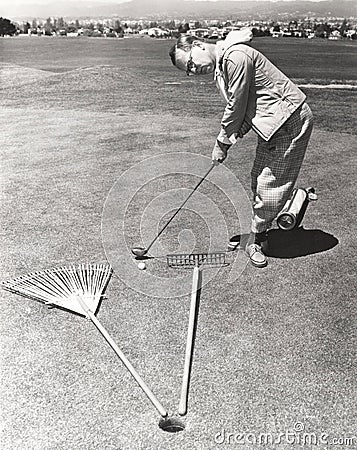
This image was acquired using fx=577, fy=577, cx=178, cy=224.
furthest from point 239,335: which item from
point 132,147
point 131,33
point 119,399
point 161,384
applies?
point 131,33

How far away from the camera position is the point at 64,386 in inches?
118

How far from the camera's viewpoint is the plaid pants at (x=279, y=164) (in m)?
4.18

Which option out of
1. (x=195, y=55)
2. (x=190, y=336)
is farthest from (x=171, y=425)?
(x=195, y=55)

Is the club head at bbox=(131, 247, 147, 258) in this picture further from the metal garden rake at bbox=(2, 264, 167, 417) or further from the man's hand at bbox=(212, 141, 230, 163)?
the man's hand at bbox=(212, 141, 230, 163)

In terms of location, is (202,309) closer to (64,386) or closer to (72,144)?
(64,386)

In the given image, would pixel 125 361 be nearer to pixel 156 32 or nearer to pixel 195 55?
pixel 195 55

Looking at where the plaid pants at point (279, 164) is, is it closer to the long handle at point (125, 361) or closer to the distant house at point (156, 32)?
the long handle at point (125, 361)

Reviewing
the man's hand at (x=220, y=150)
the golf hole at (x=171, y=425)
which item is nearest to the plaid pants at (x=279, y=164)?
the man's hand at (x=220, y=150)

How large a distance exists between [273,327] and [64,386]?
4.41ft

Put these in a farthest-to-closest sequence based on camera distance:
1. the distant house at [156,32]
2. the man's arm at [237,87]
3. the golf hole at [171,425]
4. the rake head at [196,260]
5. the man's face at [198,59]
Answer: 1. the distant house at [156,32]
2. the rake head at [196,260]
3. the man's face at [198,59]
4. the man's arm at [237,87]
5. the golf hole at [171,425]

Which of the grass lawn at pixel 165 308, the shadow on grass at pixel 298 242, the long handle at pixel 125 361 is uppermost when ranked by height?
the long handle at pixel 125 361

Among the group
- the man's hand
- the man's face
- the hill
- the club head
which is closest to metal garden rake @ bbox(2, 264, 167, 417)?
the club head

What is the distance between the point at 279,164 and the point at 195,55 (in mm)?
995

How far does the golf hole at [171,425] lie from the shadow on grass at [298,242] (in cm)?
219
